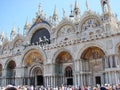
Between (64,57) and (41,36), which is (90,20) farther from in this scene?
(41,36)

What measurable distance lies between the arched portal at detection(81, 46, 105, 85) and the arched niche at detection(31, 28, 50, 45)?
32.9ft

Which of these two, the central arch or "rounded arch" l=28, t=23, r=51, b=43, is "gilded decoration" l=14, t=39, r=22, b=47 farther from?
the central arch

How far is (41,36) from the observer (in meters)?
36.6

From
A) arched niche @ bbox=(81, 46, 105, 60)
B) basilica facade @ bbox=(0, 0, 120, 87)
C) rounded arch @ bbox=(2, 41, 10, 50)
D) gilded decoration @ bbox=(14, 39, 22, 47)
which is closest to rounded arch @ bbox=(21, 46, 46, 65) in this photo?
basilica facade @ bbox=(0, 0, 120, 87)

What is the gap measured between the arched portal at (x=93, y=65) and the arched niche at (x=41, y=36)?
1002cm

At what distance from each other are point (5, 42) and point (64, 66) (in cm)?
1906

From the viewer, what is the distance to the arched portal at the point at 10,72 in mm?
37112

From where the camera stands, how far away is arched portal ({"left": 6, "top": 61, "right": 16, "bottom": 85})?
3711 cm

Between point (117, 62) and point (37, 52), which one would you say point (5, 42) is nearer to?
point (37, 52)

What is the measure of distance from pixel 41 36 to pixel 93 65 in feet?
44.6

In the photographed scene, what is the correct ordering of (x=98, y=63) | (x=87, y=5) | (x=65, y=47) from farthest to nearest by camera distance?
1. (x=87, y=5)
2. (x=65, y=47)
3. (x=98, y=63)

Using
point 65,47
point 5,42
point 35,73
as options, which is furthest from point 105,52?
point 5,42

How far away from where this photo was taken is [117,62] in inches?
908

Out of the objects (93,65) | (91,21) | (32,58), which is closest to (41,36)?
(32,58)
